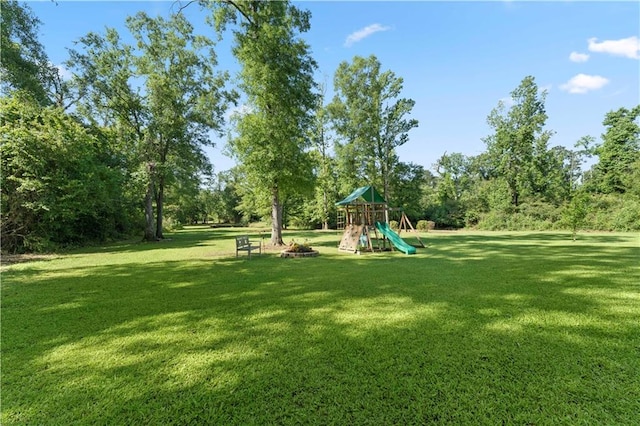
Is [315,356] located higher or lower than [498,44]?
lower

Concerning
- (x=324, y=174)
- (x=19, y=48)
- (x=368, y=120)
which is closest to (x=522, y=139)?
(x=368, y=120)

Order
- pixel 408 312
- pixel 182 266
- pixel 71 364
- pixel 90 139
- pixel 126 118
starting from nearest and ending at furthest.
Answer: pixel 71 364 → pixel 408 312 → pixel 182 266 → pixel 90 139 → pixel 126 118

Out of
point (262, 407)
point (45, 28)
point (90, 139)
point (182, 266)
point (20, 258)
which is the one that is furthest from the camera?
point (90, 139)

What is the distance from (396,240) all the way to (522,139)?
28.6 meters

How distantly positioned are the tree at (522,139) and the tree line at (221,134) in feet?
0.41

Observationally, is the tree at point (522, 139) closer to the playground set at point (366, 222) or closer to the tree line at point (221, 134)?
the tree line at point (221, 134)

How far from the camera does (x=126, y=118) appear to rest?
1797 centimetres

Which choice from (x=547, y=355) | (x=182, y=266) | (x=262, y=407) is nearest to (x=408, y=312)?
(x=547, y=355)

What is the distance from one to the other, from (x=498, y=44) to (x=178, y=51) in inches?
732

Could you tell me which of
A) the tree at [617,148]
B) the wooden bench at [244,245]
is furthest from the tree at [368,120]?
the tree at [617,148]

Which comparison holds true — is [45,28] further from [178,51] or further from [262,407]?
[262,407]

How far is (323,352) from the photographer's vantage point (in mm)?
3246

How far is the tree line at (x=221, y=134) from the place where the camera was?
11938 mm

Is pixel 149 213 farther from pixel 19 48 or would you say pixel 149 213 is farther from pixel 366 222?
pixel 366 222
